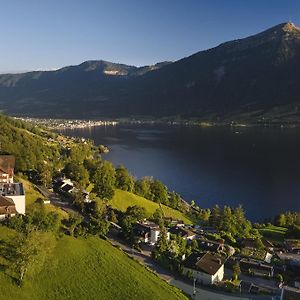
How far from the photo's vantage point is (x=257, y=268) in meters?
51.8

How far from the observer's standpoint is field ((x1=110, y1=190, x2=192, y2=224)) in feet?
240

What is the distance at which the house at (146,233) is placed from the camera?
177 ft

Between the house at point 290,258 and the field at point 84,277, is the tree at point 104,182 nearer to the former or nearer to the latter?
the field at point 84,277

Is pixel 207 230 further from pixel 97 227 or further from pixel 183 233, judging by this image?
pixel 97 227

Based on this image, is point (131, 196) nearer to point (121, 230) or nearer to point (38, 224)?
point (121, 230)

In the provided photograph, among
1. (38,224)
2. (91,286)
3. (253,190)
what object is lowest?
(253,190)

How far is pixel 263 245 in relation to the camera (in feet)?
208

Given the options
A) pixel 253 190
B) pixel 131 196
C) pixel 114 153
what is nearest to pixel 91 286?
pixel 131 196

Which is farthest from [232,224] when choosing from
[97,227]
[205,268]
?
[97,227]

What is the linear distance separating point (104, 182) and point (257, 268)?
30051 millimetres

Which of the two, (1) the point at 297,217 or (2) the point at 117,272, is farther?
(1) the point at 297,217

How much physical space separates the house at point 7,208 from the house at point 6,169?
1315cm

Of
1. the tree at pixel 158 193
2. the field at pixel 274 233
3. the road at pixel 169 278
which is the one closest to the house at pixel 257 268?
the road at pixel 169 278

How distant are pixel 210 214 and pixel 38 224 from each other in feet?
151
